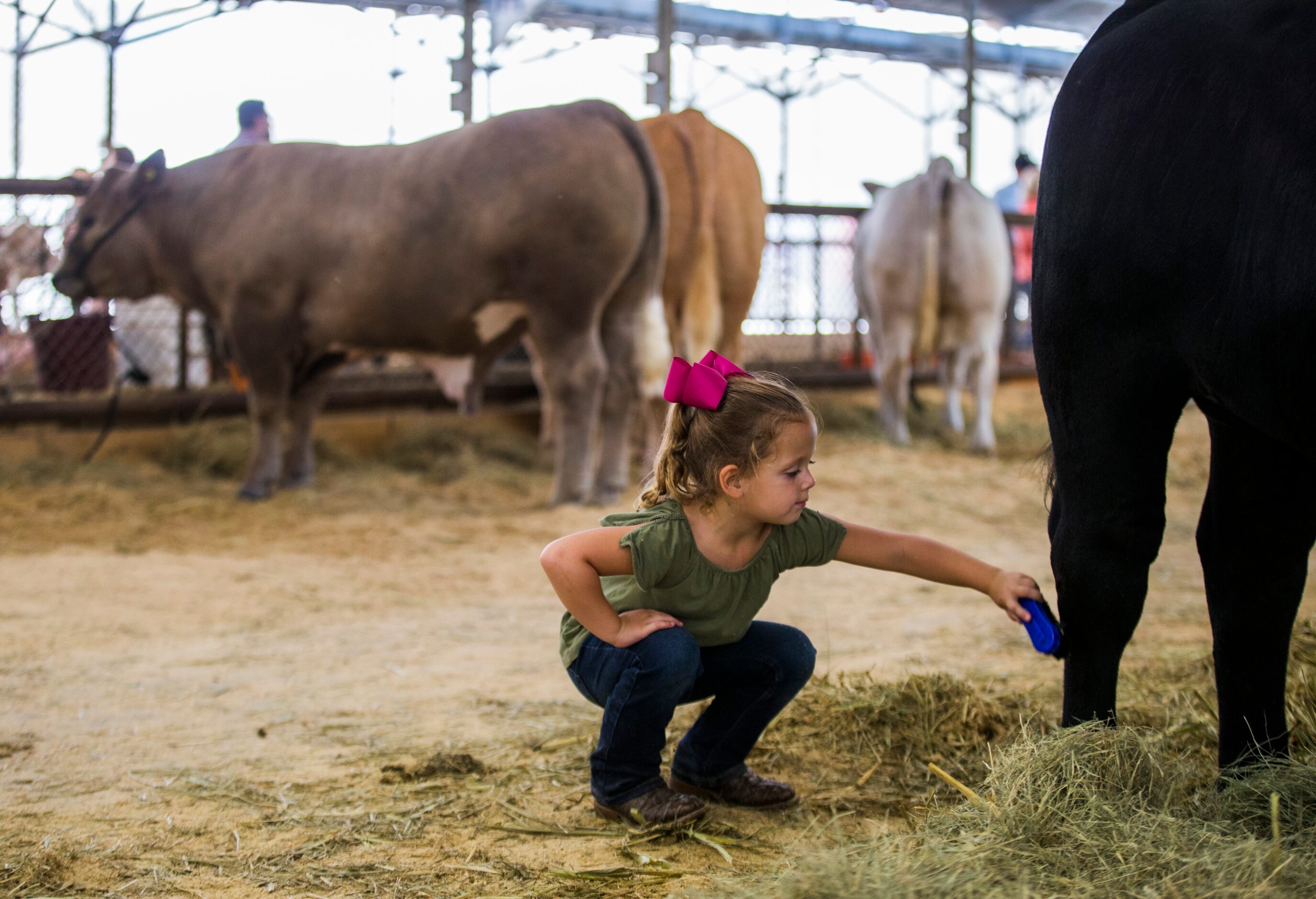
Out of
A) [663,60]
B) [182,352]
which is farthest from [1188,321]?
[663,60]

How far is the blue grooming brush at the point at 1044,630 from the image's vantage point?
194cm

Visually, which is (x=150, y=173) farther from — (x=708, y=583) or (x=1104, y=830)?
(x=1104, y=830)

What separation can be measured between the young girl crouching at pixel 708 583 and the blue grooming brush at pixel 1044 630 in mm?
15

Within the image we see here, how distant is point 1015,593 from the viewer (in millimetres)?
2002

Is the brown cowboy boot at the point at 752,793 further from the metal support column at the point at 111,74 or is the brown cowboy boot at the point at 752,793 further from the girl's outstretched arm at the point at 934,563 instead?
the metal support column at the point at 111,74

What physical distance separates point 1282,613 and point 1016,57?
13.6m

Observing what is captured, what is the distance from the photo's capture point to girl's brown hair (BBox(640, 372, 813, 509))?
1970mm

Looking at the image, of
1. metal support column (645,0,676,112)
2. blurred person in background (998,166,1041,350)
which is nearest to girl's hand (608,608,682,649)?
metal support column (645,0,676,112)

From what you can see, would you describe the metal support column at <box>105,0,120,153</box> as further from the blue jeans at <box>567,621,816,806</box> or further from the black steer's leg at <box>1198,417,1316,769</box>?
the black steer's leg at <box>1198,417,1316,769</box>

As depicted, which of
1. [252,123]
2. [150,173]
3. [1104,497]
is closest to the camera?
[1104,497]

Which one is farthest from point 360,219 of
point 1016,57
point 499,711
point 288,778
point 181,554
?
point 1016,57

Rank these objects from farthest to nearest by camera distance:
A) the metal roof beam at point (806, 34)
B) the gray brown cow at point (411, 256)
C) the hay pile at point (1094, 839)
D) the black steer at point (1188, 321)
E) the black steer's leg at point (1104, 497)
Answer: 1. the metal roof beam at point (806, 34)
2. the gray brown cow at point (411, 256)
3. the black steer's leg at point (1104, 497)
4. the black steer at point (1188, 321)
5. the hay pile at point (1094, 839)

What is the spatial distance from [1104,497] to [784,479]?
0.49 m

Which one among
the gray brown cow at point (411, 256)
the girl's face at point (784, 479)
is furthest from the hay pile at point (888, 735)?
the gray brown cow at point (411, 256)
